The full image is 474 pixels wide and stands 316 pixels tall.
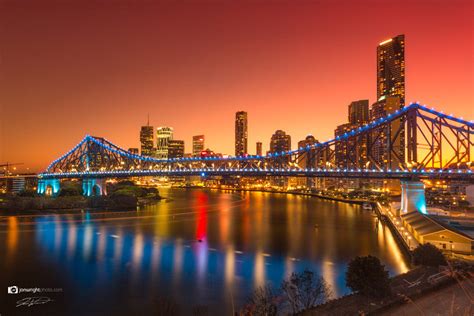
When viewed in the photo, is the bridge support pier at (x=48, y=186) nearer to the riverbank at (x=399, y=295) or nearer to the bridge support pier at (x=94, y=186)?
the bridge support pier at (x=94, y=186)

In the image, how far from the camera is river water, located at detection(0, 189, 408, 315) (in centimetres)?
1470

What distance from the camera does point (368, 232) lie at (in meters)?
29.8

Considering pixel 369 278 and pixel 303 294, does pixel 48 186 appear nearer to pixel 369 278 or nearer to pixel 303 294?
pixel 303 294

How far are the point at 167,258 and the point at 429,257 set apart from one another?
13.7 m

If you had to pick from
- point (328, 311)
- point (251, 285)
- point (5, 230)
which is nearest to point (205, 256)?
point (251, 285)

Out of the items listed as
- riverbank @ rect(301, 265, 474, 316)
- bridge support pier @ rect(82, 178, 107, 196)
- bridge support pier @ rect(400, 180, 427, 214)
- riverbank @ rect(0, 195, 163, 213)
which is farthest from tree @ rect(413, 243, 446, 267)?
bridge support pier @ rect(82, 178, 107, 196)

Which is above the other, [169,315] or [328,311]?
[328,311]

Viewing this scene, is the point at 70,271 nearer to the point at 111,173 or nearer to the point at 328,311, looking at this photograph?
the point at 328,311

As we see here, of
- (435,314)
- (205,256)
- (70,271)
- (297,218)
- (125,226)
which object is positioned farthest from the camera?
(297,218)

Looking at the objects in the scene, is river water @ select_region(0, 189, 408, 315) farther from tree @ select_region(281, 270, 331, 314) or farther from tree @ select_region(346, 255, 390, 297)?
tree @ select_region(346, 255, 390, 297)

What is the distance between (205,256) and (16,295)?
9.88 meters
